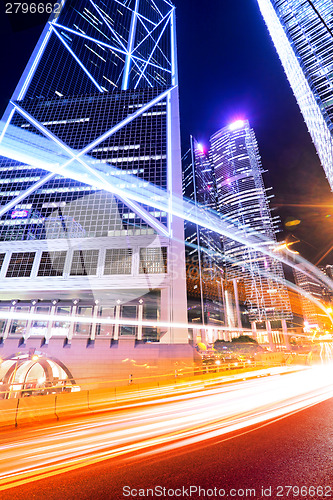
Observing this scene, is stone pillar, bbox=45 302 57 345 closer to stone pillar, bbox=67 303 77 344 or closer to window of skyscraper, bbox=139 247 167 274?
stone pillar, bbox=67 303 77 344

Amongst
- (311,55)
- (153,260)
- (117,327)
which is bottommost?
(117,327)

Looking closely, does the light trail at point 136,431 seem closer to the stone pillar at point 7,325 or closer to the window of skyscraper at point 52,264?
the window of skyscraper at point 52,264

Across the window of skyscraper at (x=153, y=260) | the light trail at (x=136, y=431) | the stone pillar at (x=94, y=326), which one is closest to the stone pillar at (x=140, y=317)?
the window of skyscraper at (x=153, y=260)

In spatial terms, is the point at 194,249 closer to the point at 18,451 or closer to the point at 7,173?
the point at 7,173

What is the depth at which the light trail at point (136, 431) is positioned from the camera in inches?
165

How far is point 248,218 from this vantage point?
106 m

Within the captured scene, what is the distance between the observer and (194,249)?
93.5 m

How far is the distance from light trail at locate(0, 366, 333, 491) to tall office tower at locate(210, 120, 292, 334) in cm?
8627

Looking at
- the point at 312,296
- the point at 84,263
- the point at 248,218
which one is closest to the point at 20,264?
the point at 84,263

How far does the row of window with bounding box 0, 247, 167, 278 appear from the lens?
96.8 feet

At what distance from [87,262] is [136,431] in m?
27.7

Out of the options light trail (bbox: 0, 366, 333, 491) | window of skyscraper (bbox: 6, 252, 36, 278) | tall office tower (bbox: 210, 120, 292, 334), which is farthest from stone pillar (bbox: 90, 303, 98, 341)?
tall office tower (bbox: 210, 120, 292, 334)

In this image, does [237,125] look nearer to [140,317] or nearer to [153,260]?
[153,260]

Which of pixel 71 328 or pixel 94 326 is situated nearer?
pixel 94 326
